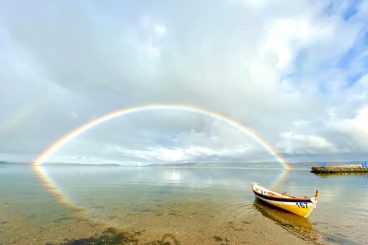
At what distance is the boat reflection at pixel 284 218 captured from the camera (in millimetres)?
21000

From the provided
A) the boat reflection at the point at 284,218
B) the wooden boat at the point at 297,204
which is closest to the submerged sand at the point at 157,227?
the boat reflection at the point at 284,218

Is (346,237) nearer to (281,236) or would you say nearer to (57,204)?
(281,236)

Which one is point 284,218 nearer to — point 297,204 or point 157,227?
point 297,204

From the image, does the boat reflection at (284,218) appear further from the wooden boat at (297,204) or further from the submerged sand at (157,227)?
the wooden boat at (297,204)

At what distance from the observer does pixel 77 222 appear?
20953 millimetres

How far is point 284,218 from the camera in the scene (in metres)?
24.2

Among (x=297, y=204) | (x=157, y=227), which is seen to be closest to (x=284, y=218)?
(x=297, y=204)

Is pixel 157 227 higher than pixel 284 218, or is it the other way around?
pixel 157 227

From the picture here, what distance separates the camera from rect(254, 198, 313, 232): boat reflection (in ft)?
68.9

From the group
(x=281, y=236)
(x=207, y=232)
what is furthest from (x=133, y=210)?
(x=281, y=236)

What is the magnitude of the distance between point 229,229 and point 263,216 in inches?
280

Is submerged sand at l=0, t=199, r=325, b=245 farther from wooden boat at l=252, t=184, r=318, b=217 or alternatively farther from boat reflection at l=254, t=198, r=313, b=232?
wooden boat at l=252, t=184, r=318, b=217

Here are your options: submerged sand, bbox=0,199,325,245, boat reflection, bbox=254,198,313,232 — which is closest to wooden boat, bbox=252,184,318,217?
boat reflection, bbox=254,198,313,232

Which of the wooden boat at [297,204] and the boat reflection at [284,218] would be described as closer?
the boat reflection at [284,218]
